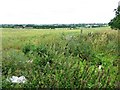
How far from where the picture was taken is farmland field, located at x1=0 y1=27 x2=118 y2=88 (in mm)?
4551

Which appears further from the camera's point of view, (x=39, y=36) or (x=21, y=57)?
(x=39, y=36)

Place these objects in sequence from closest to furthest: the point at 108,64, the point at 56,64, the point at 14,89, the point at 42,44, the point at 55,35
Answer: the point at 14,89
the point at 56,64
the point at 108,64
the point at 42,44
the point at 55,35

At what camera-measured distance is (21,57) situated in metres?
6.01

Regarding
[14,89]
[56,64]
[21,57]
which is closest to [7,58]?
[21,57]

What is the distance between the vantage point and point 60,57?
6176 mm

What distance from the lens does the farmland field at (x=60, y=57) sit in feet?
14.9

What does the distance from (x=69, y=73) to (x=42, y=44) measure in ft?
8.25

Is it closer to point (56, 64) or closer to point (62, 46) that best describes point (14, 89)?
point (56, 64)

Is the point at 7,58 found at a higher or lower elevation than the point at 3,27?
lower
